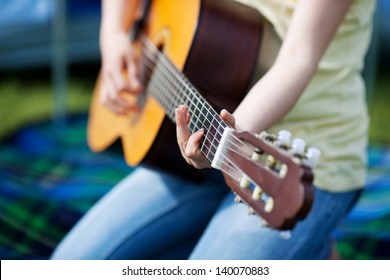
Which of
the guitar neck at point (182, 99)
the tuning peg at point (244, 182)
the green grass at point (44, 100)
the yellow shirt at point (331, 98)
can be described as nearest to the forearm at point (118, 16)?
the guitar neck at point (182, 99)

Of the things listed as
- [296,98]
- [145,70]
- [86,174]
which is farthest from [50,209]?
[296,98]

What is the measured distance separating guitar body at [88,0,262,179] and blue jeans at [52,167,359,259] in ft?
0.16

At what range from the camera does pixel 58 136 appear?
294cm

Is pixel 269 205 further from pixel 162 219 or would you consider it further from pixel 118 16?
pixel 118 16

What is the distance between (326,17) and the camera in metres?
1.15

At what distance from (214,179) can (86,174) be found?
3.76ft

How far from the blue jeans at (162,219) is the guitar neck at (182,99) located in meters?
0.18

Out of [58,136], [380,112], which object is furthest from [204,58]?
[380,112]

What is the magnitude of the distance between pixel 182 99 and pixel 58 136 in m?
1.80

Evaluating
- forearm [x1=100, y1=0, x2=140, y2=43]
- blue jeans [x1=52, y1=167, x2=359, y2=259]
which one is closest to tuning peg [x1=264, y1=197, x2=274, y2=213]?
blue jeans [x1=52, y1=167, x2=359, y2=259]

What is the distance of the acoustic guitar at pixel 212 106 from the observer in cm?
88

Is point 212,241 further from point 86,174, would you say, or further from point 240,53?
point 86,174

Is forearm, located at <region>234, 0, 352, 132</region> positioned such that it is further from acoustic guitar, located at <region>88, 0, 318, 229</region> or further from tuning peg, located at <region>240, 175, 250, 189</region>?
tuning peg, located at <region>240, 175, 250, 189</region>

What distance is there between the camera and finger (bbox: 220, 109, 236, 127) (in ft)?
3.28
